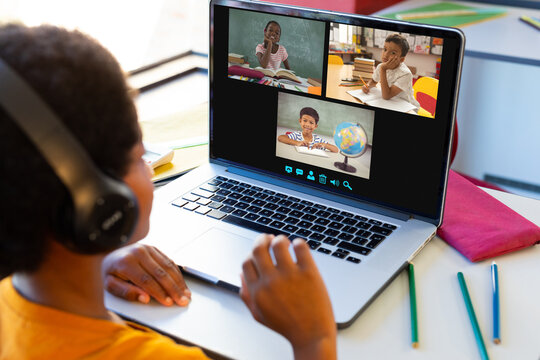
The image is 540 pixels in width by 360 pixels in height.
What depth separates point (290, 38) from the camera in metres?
1.07

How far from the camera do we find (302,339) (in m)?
Answer: 0.72

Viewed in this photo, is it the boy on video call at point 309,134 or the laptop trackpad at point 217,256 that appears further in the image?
the boy on video call at point 309,134

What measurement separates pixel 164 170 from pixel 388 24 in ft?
1.73

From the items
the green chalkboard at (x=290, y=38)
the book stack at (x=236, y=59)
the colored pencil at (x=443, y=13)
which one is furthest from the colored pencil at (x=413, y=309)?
the colored pencil at (x=443, y=13)

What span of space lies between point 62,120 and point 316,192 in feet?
2.08

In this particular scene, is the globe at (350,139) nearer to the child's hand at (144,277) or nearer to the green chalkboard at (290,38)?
the green chalkboard at (290,38)

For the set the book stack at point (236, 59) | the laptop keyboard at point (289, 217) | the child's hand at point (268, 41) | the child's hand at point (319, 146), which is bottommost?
the laptop keyboard at point (289, 217)

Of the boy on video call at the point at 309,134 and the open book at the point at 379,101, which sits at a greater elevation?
the open book at the point at 379,101

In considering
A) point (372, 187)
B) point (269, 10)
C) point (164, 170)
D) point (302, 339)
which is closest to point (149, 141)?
point (164, 170)

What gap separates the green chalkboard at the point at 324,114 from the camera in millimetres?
1029

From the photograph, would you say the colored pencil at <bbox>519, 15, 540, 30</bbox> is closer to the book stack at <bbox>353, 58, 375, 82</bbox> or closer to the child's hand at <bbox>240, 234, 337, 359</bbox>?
the book stack at <bbox>353, 58, 375, 82</bbox>

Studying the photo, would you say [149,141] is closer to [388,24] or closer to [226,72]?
[226,72]

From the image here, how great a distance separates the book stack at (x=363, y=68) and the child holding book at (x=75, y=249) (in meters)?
0.40

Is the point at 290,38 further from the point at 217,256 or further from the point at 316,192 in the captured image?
the point at 217,256
